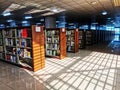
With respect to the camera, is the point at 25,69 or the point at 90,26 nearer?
the point at 25,69

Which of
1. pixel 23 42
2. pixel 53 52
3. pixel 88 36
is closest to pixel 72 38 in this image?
pixel 53 52

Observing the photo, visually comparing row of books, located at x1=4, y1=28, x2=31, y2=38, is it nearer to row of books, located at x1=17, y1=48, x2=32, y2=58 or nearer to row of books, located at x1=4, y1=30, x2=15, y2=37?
row of books, located at x1=4, y1=30, x2=15, y2=37

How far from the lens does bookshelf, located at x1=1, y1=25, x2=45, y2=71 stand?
5.05 meters

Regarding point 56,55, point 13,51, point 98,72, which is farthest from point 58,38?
point 98,72

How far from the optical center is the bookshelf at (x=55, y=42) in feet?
23.1

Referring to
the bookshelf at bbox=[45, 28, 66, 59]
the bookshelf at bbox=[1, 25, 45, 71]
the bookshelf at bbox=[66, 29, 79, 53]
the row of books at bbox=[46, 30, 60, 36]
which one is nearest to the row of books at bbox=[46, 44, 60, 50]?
the bookshelf at bbox=[45, 28, 66, 59]

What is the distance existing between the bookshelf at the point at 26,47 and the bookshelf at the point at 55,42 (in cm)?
179

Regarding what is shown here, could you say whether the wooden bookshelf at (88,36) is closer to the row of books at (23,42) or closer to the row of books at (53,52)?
the row of books at (53,52)

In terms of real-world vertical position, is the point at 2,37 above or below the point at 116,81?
above

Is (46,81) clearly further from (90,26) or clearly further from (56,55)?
(90,26)

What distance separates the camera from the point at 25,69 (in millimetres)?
5320

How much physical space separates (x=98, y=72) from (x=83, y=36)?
240 inches

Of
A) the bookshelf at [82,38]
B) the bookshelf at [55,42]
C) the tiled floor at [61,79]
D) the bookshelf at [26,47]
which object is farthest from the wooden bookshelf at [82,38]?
the bookshelf at [26,47]

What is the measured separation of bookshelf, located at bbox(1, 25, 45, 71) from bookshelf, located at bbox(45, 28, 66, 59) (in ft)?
5.86
